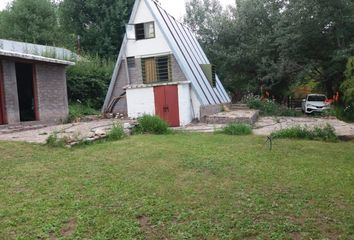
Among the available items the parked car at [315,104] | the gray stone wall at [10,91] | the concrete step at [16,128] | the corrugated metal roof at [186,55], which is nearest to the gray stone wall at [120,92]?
the corrugated metal roof at [186,55]

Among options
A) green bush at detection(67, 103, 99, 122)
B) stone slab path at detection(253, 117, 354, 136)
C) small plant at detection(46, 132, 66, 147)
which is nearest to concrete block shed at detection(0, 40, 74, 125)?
green bush at detection(67, 103, 99, 122)

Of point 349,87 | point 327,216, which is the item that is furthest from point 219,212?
point 349,87

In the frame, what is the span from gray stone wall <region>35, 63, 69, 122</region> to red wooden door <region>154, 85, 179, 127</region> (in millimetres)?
4302

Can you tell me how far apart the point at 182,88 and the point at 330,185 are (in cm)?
1147

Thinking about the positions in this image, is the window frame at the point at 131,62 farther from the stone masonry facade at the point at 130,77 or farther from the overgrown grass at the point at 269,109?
the overgrown grass at the point at 269,109

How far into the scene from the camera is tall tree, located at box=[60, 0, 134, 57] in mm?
28688

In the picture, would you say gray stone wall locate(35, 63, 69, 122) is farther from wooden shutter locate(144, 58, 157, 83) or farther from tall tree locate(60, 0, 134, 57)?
tall tree locate(60, 0, 134, 57)

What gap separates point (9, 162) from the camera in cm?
718

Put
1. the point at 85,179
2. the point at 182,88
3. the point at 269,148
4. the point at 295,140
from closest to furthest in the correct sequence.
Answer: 1. the point at 85,179
2. the point at 269,148
3. the point at 295,140
4. the point at 182,88

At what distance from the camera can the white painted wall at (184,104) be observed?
16297 mm

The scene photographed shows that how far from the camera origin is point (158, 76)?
1825 cm

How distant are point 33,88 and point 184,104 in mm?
6677

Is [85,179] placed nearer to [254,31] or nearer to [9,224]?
[9,224]

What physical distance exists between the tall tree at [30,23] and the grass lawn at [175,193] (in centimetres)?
2552
